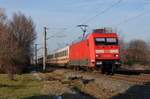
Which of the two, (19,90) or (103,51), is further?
(103,51)

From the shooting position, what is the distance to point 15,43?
4509 centimetres

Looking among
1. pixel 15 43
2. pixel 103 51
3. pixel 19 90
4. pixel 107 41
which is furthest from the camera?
pixel 15 43

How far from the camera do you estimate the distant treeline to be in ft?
Result: 135

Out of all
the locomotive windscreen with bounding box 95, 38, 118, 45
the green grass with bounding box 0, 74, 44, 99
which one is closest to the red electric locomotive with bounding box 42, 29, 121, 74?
the locomotive windscreen with bounding box 95, 38, 118, 45

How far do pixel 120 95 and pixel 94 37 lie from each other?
17.4m

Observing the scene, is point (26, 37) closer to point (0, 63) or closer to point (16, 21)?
point (16, 21)

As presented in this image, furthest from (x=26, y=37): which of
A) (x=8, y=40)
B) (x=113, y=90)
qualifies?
(x=113, y=90)

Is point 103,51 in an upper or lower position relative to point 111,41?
lower

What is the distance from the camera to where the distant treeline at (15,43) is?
41.2 metres

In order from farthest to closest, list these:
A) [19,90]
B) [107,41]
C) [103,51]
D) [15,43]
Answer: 1. [15,43]
2. [107,41]
3. [103,51]
4. [19,90]

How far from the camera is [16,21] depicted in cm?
7838

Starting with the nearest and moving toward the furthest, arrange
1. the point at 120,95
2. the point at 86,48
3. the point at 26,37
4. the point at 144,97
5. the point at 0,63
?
the point at 144,97 < the point at 120,95 < the point at 86,48 < the point at 0,63 < the point at 26,37

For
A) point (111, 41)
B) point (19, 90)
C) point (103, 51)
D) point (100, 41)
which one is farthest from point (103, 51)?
point (19, 90)

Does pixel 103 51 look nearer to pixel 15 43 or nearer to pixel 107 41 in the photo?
pixel 107 41
